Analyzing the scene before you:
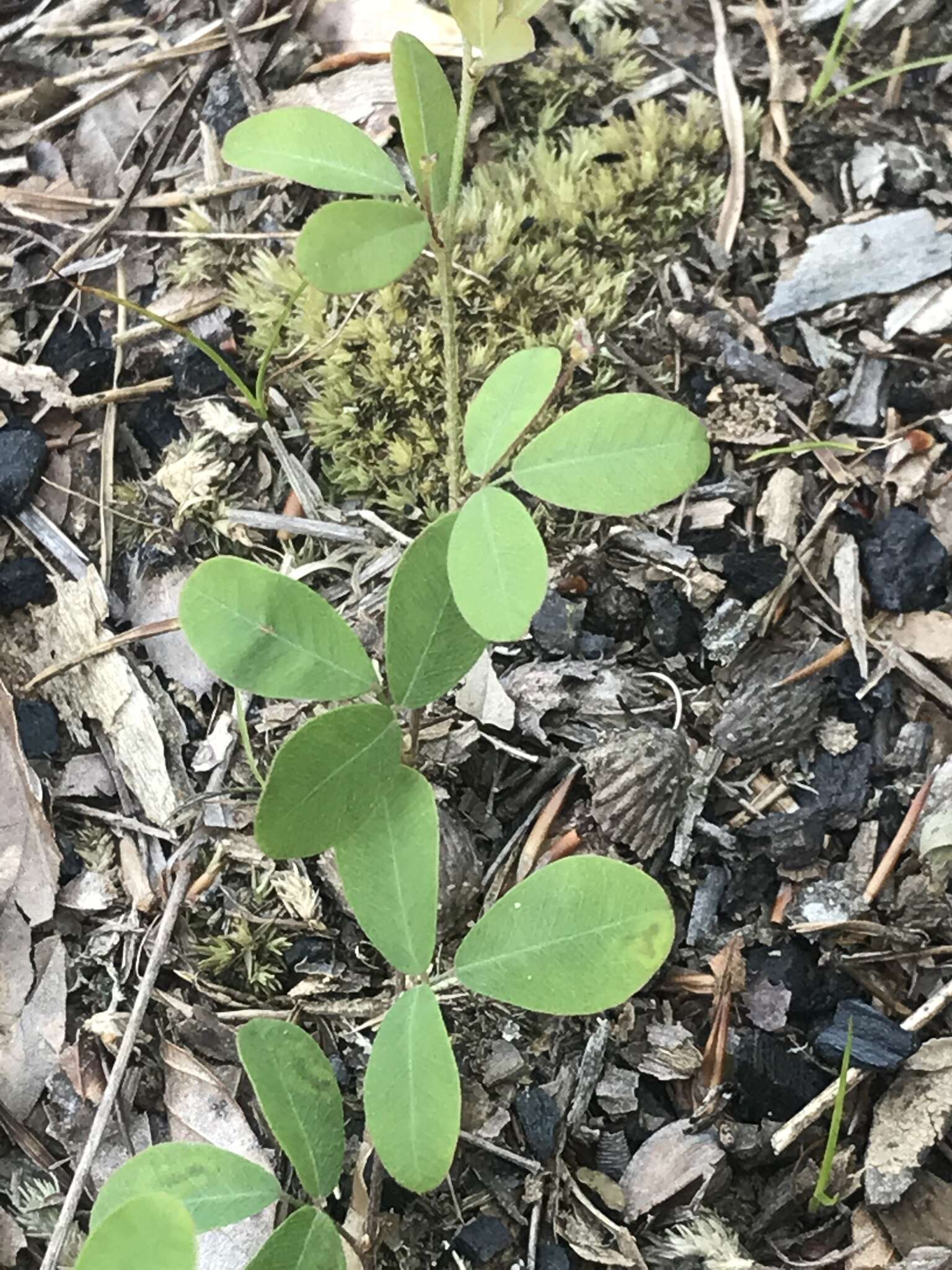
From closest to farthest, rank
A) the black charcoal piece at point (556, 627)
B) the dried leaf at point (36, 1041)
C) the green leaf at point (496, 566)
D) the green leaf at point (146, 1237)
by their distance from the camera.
→ the green leaf at point (146, 1237) → the green leaf at point (496, 566) → the dried leaf at point (36, 1041) → the black charcoal piece at point (556, 627)

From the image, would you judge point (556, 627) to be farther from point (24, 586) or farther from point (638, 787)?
point (24, 586)

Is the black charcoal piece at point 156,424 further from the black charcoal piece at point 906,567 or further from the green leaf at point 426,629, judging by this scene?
the black charcoal piece at point 906,567

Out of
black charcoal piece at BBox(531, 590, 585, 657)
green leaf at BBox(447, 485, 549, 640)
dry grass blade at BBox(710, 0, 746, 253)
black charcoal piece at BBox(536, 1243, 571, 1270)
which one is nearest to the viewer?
green leaf at BBox(447, 485, 549, 640)

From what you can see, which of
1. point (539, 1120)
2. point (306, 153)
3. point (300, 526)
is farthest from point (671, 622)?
point (306, 153)

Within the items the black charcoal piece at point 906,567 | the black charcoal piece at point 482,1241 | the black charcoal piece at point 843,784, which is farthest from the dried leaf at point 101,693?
the black charcoal piece at point 906,567

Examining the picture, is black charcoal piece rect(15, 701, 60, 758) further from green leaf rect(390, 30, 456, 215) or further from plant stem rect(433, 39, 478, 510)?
green leaf rect(390, 30, 456, 215)

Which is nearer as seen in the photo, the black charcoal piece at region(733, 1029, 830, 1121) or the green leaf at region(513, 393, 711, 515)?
the green leaf at region(513, 393, 711, 515)

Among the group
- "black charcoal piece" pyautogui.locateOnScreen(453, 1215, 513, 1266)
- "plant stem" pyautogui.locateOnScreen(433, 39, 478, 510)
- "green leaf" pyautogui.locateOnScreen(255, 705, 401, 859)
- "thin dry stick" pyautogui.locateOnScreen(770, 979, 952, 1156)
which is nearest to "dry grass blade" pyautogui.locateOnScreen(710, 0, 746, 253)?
"plant stem" pyautogui.locateOnScreen(433, 39, 478, 510)

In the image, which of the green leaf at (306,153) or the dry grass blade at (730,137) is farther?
the dry grass blade at (730,137)
